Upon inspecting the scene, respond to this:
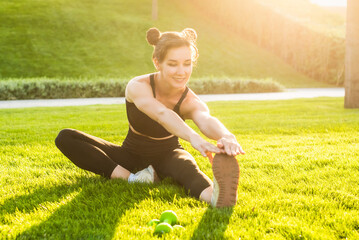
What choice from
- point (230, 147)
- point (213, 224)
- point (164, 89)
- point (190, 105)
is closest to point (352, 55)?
point (190, 105)

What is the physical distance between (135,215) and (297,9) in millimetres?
39792

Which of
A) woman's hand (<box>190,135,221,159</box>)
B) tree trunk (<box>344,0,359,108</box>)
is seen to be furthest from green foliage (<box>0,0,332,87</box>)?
woman's hand (<box>190,135,221,159</box>)

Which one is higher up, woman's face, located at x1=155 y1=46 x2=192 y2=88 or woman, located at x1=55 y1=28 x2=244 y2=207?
woman's face, located at x1=155 y1=46 x2=192 y2=88

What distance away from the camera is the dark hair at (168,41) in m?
→ 3.34

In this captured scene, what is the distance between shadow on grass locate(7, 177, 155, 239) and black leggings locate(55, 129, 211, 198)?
19cm

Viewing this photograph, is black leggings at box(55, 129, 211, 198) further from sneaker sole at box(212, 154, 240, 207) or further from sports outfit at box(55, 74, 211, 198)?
sneaker sole at box(212, 154, 240, 207)

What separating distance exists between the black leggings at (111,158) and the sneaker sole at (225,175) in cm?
61

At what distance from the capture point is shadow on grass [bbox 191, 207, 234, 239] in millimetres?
2572

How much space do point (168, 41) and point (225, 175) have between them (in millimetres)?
1228

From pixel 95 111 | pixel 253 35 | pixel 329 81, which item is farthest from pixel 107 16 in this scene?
pixel 95 111

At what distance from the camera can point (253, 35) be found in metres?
33.1

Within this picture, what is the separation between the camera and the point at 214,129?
10.8ft

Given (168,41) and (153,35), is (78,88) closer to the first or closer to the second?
(153,35)

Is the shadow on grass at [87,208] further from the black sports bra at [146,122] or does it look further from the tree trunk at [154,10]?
the tree trunk at [154,10]
